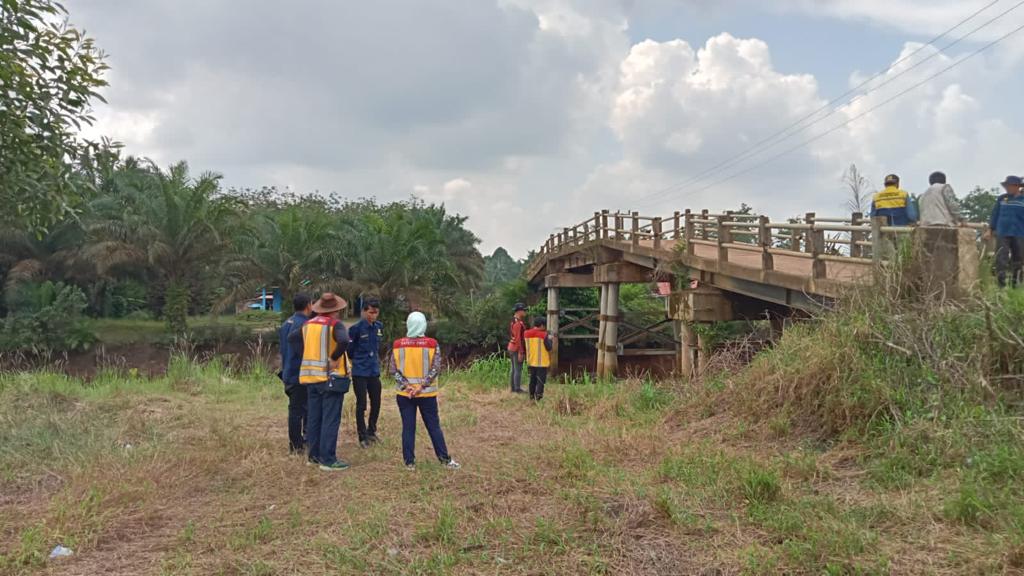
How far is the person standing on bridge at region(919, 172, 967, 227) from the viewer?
8.18 meters

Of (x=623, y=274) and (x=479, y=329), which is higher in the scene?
(x=623, y=274)

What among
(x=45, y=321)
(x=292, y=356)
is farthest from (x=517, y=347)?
(x=45, y=321)

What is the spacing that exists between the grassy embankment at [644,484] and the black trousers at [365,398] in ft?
0.89

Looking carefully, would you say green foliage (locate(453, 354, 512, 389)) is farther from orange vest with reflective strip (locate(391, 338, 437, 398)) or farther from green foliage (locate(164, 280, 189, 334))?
green foliage (locate(164, 280, 189, 334))

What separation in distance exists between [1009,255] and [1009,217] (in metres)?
0.38

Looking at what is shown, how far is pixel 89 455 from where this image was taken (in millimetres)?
6695

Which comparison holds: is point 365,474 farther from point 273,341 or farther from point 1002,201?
point 273,341

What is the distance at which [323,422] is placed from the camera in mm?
6816

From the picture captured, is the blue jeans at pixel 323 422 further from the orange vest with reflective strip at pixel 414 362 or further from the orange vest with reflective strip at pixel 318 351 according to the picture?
the orange vest with reflective strip at pixel 414 362

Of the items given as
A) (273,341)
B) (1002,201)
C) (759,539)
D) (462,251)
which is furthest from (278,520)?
(462,251)

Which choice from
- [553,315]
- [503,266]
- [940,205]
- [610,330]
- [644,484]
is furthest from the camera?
[503,266]

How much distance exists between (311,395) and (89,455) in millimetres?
1908

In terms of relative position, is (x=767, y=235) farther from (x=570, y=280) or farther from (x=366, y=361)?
(x=570, y=280)

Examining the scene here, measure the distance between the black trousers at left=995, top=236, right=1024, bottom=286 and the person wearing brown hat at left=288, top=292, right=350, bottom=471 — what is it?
21.3 feet
